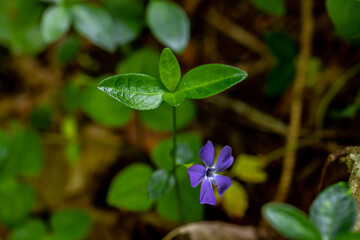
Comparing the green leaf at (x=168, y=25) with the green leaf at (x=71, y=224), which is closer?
the green leaf at (x=168, y=25)

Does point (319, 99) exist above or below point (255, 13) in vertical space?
below

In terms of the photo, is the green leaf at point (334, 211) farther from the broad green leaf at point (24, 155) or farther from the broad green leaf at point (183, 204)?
the broad green leaf at point (24, 155)

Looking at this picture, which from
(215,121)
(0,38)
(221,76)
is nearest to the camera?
(221,76)

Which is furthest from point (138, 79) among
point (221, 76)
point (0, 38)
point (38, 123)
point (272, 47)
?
point (0, 38)

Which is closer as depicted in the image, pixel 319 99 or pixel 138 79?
pixel 138 79

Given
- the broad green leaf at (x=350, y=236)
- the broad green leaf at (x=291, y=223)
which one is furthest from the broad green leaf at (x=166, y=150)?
the broad green leaf at (x=350, y=236)

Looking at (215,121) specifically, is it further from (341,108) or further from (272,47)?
(341,108)
